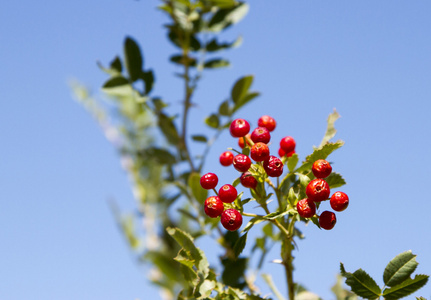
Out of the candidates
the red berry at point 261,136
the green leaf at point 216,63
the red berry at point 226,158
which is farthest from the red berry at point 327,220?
the green leaf at point 216,63

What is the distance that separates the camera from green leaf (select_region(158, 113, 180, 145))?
257cm

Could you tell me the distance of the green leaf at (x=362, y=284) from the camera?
156cm

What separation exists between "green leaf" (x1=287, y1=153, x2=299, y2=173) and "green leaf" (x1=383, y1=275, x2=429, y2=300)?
19.2 inches

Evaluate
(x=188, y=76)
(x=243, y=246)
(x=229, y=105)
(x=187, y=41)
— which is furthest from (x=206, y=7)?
(x=243, y=246)

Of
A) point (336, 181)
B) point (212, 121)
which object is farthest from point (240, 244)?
point (212, 121)

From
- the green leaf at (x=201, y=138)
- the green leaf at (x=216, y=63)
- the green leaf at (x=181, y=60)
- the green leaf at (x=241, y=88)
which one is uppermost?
the green leaf at (x=181, y=60)

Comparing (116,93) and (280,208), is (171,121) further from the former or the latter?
(280,208)

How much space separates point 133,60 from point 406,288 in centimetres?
176

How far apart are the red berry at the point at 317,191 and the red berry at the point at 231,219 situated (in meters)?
0.23

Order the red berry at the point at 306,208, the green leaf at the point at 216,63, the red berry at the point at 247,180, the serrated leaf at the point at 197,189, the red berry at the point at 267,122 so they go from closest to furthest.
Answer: the red berry at the point at 306,208, the red berry at the point at 247,180, the red berry at the point at 267,122, the serrated leaf at the point at 197,189, the green leaf at the point at 216,63

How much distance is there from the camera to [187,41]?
274 centimetres

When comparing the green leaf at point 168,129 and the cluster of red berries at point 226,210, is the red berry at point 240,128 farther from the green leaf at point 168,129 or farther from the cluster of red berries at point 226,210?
the green leaf at point 168,129

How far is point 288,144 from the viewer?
181 centimetres

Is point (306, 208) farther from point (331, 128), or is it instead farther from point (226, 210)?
point (331, 128)
